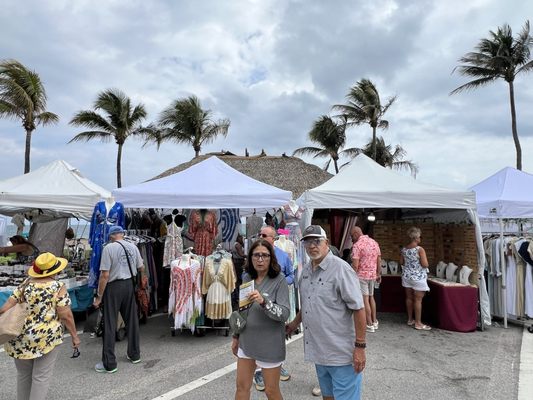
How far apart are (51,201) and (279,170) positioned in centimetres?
1305

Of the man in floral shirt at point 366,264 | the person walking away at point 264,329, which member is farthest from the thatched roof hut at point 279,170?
the person walking away at point 264,329

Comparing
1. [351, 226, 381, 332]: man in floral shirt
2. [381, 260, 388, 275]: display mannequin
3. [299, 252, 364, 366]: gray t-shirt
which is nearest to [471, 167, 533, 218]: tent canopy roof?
[381, 260, 388, 275]: display mannequin

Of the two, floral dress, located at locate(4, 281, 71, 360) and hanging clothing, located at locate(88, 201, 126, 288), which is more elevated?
hanging clothing, located at locate(88, 201, 126, 288)

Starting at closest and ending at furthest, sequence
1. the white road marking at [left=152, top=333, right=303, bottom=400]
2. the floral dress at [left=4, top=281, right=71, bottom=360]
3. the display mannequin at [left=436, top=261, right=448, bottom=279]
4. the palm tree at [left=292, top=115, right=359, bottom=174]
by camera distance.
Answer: the floral dress at [left=4, top=281, right=71, bottom=360], the white road marking at [left=152, top=333, right=303, bottom=400], the display mannequin at [left=436, top=261, right=448, bottom=279], the palm tree at [left=292, top=115, right=359, bottom=174]

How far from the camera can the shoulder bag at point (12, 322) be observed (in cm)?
268

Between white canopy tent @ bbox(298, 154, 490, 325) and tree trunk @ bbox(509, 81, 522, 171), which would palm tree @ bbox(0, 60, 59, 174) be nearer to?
white canopy tent @ bbox(298, 154, 490, 325)

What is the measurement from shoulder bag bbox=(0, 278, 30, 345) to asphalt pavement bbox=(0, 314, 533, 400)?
127 cm

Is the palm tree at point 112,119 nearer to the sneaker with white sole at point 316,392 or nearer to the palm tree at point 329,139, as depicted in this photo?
the palm tree at point 329,139

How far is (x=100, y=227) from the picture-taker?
5762 millimetres

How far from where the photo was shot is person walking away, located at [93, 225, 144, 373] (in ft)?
13.9

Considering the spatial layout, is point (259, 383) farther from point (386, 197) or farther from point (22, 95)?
point (22, 95)

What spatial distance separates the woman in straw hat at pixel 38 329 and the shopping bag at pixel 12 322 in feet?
0.24

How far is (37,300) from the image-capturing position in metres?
2.87

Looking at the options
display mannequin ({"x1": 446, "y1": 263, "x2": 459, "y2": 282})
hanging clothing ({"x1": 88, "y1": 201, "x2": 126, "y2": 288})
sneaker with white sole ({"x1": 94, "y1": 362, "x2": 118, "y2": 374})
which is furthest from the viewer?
display mannequin ({"x1": 446, "y1": 263, "x2": 459, "y2": 282})
